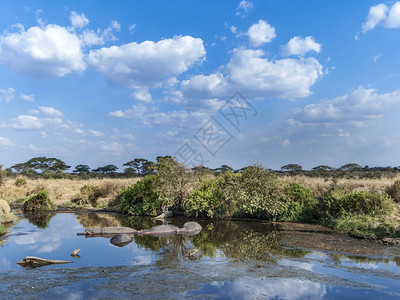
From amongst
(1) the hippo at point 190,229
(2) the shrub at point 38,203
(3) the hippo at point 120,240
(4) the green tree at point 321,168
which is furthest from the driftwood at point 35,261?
(4) the green tree at point 321,168

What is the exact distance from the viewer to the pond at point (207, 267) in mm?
7477

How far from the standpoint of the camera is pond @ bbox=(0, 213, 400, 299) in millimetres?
7477

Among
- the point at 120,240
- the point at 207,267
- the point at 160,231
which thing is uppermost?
the point at 160,231

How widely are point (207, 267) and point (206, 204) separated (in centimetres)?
1039

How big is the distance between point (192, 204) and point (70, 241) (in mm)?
8434

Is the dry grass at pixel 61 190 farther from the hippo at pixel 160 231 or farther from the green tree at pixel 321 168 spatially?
the green tree at pixel 321 168

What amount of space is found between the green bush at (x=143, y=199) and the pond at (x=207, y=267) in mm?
7246

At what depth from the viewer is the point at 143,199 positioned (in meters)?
22.1

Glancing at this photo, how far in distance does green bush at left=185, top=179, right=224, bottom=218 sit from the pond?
15.7ft

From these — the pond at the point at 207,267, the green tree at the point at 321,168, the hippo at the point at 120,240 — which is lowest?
the pond at the point at 207,267

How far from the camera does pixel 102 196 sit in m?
27.7

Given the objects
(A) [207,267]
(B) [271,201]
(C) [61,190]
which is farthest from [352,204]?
(C) [61,190]

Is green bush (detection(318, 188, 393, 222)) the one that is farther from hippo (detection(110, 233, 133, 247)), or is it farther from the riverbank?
hippo (detection(110, 233, 133, 247))

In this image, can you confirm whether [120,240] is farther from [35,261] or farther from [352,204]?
[352,204]
